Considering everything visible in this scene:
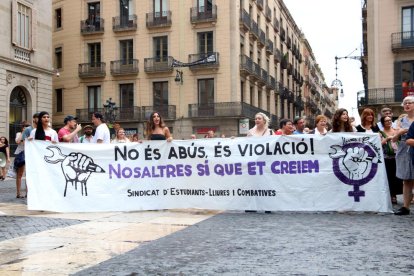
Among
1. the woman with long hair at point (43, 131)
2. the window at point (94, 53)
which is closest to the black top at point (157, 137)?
the woman with long hair at point (43, 131)

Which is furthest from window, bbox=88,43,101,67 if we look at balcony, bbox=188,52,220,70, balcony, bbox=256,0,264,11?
balcony, bbox=256,0,264,11

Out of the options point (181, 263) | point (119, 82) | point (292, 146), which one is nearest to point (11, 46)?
point (119, 82)

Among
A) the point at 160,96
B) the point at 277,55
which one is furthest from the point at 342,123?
the point at 277,55

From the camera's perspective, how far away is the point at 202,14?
37219mm

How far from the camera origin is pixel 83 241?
563 cm

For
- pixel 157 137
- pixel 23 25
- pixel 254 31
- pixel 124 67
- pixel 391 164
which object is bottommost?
pixel 391 164

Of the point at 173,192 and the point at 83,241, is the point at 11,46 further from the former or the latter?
the point at 83,241

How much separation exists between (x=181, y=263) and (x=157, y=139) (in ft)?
15.2

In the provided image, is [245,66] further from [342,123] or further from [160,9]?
[342,123]

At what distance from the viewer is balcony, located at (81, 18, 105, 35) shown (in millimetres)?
39969

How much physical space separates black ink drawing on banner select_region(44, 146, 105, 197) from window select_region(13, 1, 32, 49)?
21080 millimetres

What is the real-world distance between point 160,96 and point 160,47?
12.4ft

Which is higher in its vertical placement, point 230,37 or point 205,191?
point 230,37

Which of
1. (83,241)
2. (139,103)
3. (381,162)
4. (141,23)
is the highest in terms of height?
(141,23)
